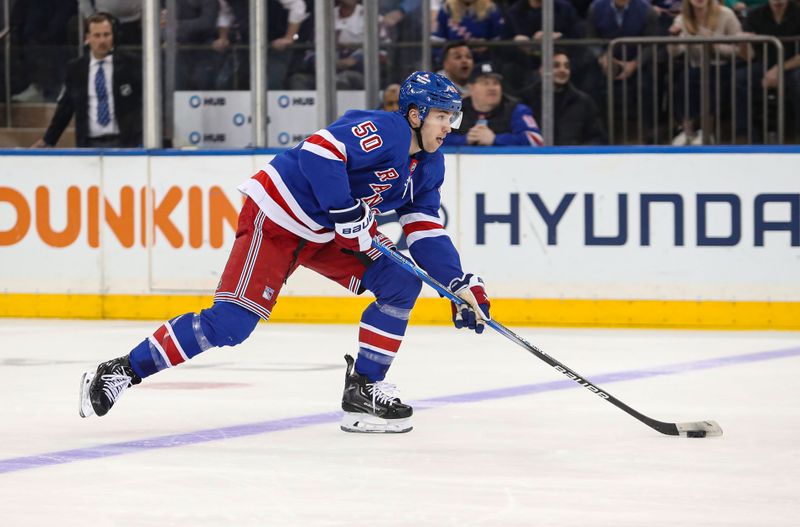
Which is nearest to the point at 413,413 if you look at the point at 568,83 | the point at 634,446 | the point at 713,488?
the point at 634,446

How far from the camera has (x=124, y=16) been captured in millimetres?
8875

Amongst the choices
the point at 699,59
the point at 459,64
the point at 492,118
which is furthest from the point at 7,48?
the point at 699,59

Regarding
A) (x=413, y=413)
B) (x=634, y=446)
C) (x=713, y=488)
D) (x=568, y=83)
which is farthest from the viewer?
(x=568, y=83)

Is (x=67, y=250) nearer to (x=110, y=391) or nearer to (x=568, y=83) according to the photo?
(x=568, y=83)

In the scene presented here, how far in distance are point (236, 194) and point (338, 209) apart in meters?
4.04

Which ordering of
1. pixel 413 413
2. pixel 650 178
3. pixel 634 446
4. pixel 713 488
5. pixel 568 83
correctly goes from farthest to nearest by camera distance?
1. pixel 568 83
2. pixel 650 178
3. pixel 413 413
4. pixel 634 446
5. pixel 713 488

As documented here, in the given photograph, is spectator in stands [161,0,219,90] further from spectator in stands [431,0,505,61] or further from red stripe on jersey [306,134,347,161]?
red stripe on jersey [306,134,347,161]

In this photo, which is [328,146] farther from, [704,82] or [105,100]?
[105,100]

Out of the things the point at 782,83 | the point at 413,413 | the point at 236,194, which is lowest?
the point at 413,413

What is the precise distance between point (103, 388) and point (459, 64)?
14.6 feet

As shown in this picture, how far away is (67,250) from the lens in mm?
8672

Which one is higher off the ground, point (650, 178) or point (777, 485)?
point (650, 178)

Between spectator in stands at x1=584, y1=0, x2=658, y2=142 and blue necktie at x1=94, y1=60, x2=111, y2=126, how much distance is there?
8.79 ft

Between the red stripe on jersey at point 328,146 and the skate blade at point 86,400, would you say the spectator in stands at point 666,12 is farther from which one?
the skate blade at point 86,400
